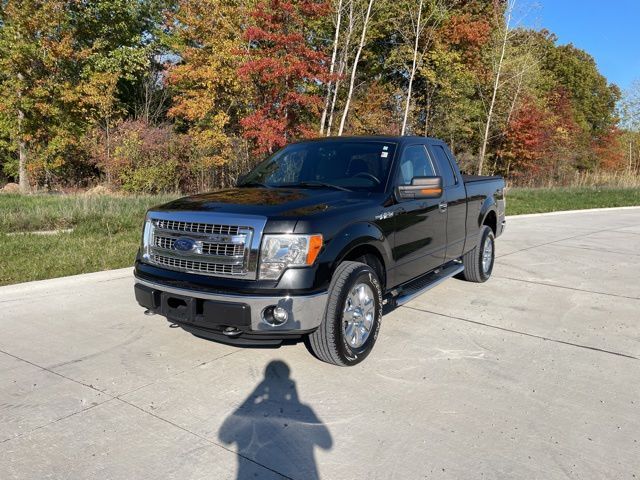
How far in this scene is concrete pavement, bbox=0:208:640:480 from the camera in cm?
275

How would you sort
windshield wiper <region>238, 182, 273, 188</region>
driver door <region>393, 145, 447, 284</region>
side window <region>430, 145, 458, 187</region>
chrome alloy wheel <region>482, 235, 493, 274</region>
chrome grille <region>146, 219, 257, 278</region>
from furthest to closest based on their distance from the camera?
chrome alloy wheel <region>482, 235, 493, 274</region> → side window <region>430, 145, 458, 187</region> → windshield wiper <region>238, 182, 273, 188</region> → driver door <region>393, 145, 447, 284</region> → chrome grille <region>146, 219, 257, 278</region>

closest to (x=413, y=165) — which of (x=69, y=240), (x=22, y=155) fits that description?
(x=69, y=240)

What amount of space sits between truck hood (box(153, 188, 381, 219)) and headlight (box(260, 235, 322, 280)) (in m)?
0.18

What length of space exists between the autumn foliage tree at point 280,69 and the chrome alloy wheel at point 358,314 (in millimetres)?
14466

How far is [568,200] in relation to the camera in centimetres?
1906

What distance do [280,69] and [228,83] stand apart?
4.08 metres

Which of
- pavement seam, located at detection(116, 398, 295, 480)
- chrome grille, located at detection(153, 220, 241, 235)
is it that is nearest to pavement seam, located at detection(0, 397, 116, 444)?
pavement seam, located at detection(116, 398, 295, 480)

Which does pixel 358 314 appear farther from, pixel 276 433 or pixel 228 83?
pixel 228 83

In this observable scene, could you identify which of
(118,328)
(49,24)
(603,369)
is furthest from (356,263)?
(49,24)

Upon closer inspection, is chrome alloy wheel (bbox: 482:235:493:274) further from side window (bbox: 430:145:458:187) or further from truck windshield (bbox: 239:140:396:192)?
truck windshield (bbox: 239:140:396:192)

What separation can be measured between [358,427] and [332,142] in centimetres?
297

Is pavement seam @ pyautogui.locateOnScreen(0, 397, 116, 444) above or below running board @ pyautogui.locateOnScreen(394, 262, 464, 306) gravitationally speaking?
below

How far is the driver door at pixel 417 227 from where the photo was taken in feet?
15.0

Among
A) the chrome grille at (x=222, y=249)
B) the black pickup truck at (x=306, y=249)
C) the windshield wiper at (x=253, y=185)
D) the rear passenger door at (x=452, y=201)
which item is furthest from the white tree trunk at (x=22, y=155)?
the chrome grille at (x=222, y=249)
